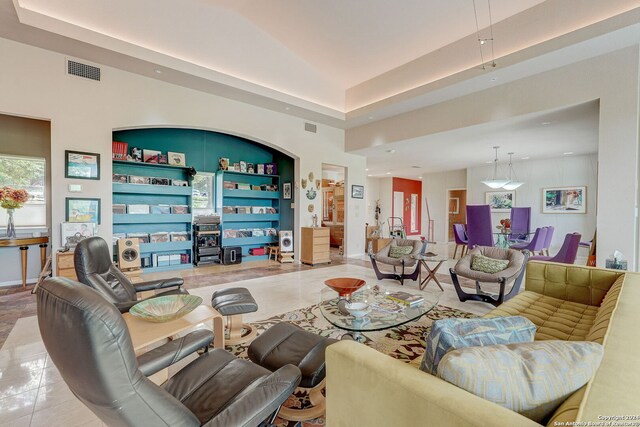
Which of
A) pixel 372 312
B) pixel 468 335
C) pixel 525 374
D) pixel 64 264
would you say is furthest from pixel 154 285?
pixel 525 374

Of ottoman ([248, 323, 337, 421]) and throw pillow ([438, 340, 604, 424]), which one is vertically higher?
throw pillow ([438, 340, 604, 424])

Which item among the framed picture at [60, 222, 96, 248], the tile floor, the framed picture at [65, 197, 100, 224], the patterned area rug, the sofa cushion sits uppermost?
the framed picture at [65, 197, 100, 224]

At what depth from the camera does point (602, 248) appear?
3.83 meters

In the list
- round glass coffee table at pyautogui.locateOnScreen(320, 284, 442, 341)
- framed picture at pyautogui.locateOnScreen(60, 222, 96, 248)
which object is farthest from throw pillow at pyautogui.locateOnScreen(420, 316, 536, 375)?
framed picture at pyautogui.locateOnScreen(60, 222, 96, 248)

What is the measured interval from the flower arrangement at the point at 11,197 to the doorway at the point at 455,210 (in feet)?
38.0

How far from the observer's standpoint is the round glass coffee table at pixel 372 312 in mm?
2197

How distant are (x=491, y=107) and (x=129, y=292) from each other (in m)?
5.72

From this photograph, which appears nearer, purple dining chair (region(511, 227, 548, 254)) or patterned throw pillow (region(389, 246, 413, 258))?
patterned throw pillow (region(389, 246, 413, 258))

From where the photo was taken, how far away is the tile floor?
1.79 m

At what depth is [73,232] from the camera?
4.19 m

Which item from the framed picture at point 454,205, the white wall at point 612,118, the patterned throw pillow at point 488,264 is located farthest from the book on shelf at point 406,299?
the framed picture at point 454,205

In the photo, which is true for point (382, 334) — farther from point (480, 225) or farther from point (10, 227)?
point (10, 227)

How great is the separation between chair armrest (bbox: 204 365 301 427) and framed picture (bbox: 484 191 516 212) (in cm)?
972

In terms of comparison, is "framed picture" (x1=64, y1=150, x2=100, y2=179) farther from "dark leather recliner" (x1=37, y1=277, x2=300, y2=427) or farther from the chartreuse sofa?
the chartreuse sofa
